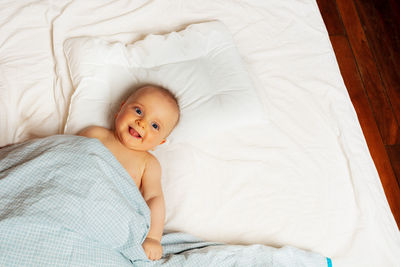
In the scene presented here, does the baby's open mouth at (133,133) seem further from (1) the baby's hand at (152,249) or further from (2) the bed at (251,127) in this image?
(1) the baby's hand at (152,249)

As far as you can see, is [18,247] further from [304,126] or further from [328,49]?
[328,49]

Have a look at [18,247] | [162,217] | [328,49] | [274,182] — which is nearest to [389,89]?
[328,49]

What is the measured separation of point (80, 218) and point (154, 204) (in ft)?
0.83

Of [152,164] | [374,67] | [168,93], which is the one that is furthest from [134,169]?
[374,67]

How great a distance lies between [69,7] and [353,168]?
1180 mm

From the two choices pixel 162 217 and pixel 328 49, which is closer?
pixel 162 217

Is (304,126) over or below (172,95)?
below

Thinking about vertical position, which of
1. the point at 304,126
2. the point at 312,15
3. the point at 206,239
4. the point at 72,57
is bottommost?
the point at 206,239

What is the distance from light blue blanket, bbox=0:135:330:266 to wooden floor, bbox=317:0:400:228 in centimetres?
82

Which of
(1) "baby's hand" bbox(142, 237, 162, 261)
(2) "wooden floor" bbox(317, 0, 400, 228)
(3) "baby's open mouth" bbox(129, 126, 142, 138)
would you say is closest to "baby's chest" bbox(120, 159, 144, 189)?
(3) "baby's open mouth" bbox(129, 126, 142, 138)

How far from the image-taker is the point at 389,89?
68.2 inches

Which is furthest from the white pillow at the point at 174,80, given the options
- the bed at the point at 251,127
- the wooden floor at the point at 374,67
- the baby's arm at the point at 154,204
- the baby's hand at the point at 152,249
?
the wooden floor at the point at 374,67

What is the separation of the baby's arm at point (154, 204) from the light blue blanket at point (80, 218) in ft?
0.10

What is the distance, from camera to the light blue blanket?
75 centimetres
